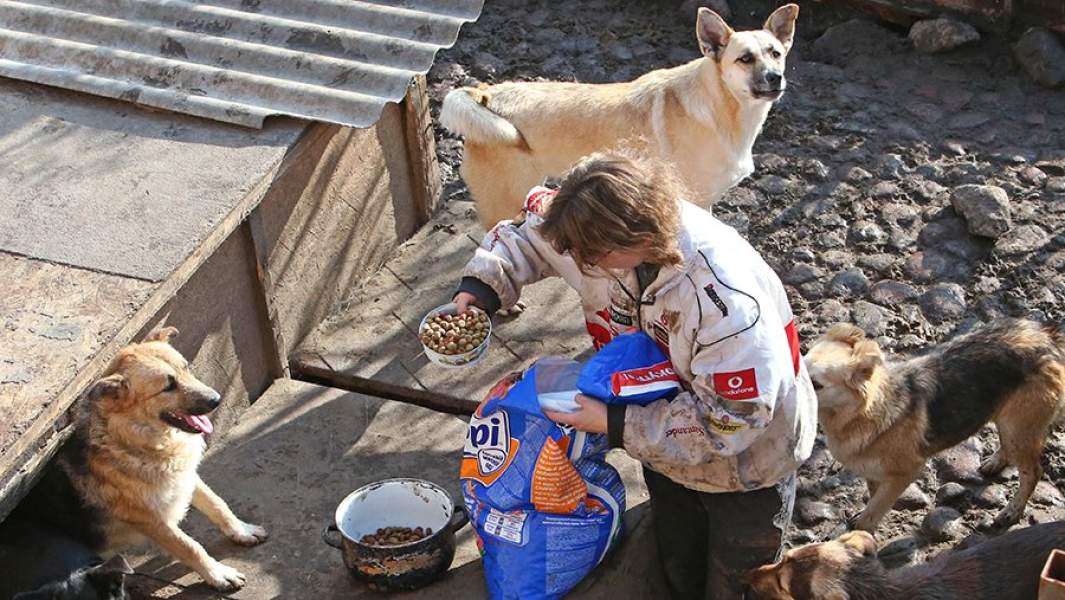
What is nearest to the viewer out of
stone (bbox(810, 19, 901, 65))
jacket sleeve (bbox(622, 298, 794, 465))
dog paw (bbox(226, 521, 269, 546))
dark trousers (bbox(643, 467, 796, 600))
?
jacket sleeve (bbox(622, 298, 794, 465))

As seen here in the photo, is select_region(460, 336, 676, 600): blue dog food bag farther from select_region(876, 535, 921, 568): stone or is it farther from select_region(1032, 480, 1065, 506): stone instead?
select_region(1032, 480, 1065, 506): stone

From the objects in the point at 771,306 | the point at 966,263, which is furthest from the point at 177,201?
the point at 966,263

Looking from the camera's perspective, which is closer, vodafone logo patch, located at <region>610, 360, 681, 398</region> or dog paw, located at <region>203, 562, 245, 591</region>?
vodafone logo patch, located at <region>610, 360, 681, 398</region>

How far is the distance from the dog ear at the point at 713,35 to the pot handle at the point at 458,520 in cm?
299

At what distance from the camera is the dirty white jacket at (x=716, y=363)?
3.71 meters

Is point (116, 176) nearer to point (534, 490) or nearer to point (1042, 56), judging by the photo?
→ point (534, 490)

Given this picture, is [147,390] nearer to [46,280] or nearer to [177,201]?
[46,280]

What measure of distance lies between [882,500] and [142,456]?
10.3 feet

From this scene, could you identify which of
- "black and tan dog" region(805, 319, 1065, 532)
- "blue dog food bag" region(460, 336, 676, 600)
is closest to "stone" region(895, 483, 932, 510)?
"black and tan dog" region(805, 319, 1065, 532)

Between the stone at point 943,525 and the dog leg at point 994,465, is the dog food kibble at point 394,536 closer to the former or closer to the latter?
the stone at point 943,525

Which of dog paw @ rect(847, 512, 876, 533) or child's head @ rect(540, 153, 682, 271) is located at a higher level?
child's head @ rect(540, 153, 682, 271)

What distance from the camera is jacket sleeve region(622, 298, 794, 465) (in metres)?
3.70

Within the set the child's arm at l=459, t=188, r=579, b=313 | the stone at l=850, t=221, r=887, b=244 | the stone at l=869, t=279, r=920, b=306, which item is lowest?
the stone at l=869, t=279, r=920, b=306

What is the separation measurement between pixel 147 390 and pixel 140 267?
645 millimetres
